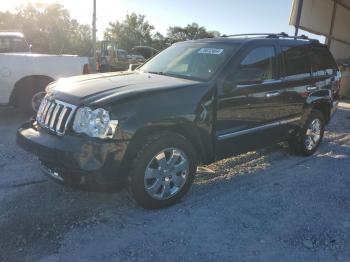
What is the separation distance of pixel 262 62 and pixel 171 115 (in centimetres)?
174

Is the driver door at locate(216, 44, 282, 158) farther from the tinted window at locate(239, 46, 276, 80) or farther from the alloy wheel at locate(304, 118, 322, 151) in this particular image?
the alloy wheel at locate(304, 118, 322, 151)

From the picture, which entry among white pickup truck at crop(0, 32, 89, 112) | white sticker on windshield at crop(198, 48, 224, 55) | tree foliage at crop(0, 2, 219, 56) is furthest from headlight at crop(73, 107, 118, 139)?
tree foliage at crop(0, 2, 219, 56)

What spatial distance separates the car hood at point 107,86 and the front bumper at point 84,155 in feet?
1.29

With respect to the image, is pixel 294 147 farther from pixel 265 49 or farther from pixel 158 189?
pixel 158 189

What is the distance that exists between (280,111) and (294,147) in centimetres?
107

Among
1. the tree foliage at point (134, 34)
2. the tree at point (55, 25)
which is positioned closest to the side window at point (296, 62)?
the tree at point (55, 25)

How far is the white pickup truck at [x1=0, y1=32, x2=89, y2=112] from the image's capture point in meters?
7.42

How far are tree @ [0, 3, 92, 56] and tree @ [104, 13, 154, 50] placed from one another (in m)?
12.2

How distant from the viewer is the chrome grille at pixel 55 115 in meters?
3.74

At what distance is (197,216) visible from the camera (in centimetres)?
399

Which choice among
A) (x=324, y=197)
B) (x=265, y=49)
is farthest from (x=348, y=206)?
(x=265, y=49)

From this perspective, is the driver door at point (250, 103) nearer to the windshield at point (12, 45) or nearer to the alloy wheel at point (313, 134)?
the alloy wheel at point (313, 134)


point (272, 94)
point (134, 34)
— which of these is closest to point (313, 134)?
point (272, 94)

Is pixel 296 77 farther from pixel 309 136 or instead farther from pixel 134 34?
pixel 134 34
